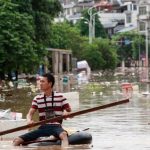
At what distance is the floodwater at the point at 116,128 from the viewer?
1503 centimetres

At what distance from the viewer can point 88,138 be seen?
15.1 metres

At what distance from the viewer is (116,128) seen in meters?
20.5

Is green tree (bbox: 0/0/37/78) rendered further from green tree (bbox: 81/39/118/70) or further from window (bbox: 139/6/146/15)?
window (bbox: 139/6/146/15)

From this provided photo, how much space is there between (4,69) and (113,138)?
34617 millimetres

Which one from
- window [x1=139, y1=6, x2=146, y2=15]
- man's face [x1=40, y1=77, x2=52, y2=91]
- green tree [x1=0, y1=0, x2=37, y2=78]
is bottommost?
man's face [x1=40, y1=77, x2=52, y2=91]

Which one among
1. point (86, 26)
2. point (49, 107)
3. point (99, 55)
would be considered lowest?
point (99, 55)

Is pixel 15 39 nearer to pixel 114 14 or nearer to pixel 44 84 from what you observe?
pixel 44 84

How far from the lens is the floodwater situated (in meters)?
15.0

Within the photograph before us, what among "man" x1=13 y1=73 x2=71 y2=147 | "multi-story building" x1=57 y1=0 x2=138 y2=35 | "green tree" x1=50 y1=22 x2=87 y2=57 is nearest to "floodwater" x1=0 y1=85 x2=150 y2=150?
"man" x1=13 y1=73 x2=71 y2=147

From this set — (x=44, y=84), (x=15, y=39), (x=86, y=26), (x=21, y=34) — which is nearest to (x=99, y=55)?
(x=86, y=26)

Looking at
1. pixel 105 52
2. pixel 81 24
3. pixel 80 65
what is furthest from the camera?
pixel 81 24

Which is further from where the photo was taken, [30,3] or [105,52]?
[105,52]

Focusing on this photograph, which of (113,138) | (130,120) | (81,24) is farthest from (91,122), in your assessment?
(81,24)

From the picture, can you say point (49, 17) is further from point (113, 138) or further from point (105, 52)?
point (105, 52)
